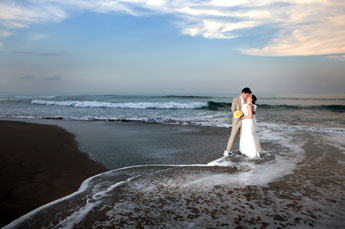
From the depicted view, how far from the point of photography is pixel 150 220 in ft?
9.40

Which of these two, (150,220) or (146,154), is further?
(146,154)

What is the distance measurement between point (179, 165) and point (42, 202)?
2.90 m

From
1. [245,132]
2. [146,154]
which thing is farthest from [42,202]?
[245,132]

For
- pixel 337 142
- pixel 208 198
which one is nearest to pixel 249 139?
pixel 208 198

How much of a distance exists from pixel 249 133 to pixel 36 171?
5.10 meters

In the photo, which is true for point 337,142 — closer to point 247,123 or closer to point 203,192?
point 247,123

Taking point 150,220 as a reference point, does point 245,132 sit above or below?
above

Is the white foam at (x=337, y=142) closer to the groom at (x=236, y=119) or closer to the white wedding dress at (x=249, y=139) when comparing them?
the white wedding dress at (x=249, y=139)

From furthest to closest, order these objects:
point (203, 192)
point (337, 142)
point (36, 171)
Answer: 1. point (337, 142)
2. point (36, 171)
3. point (203, 192)

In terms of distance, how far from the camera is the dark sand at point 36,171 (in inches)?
133

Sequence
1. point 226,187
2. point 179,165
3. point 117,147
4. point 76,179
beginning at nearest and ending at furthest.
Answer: point 226,187, point 76,179, point 179,165, point 117,147

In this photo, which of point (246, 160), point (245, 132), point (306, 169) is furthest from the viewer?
point (245, 132)

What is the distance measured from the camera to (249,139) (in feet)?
20.7

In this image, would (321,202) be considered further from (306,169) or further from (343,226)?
(306,169)
